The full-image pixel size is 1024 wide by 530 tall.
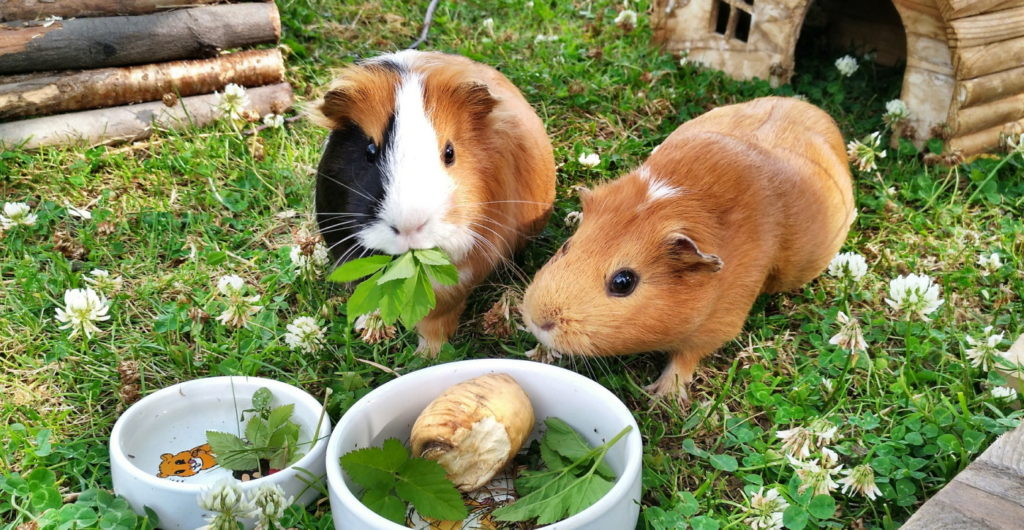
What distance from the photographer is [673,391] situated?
2.64 m

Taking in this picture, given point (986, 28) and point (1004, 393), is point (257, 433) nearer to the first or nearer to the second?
point (1004, 393)

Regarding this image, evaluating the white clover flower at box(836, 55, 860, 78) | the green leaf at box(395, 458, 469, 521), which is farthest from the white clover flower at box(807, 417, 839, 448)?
the white clover flower at box(836, 55, 860, 78)

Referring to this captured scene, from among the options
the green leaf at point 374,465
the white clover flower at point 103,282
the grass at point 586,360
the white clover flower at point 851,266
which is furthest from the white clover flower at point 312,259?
the white clover flower at point 851,266

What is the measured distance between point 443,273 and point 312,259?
93 cm

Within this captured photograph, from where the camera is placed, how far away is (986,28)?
3543mm

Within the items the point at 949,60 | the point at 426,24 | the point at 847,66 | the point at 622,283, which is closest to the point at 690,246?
the point at 622,283

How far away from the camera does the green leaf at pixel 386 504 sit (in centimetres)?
194

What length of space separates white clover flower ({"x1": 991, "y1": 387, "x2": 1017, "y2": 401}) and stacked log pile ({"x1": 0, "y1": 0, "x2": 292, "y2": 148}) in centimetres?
318

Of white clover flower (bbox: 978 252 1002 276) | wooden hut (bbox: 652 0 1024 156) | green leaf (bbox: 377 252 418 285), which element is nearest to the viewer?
green leaf (bbox: 377 252 418 285)

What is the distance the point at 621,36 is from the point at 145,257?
292 centimetres

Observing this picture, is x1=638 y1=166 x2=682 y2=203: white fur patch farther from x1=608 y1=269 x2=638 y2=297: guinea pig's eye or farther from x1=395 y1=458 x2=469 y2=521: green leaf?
x1=395 y1=458 x2=469 y2=521: green leaf

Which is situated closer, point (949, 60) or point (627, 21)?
point (949, 60)

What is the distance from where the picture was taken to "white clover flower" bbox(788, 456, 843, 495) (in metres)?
2.15

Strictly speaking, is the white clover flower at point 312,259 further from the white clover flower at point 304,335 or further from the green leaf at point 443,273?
the green leaf at point 443,273
